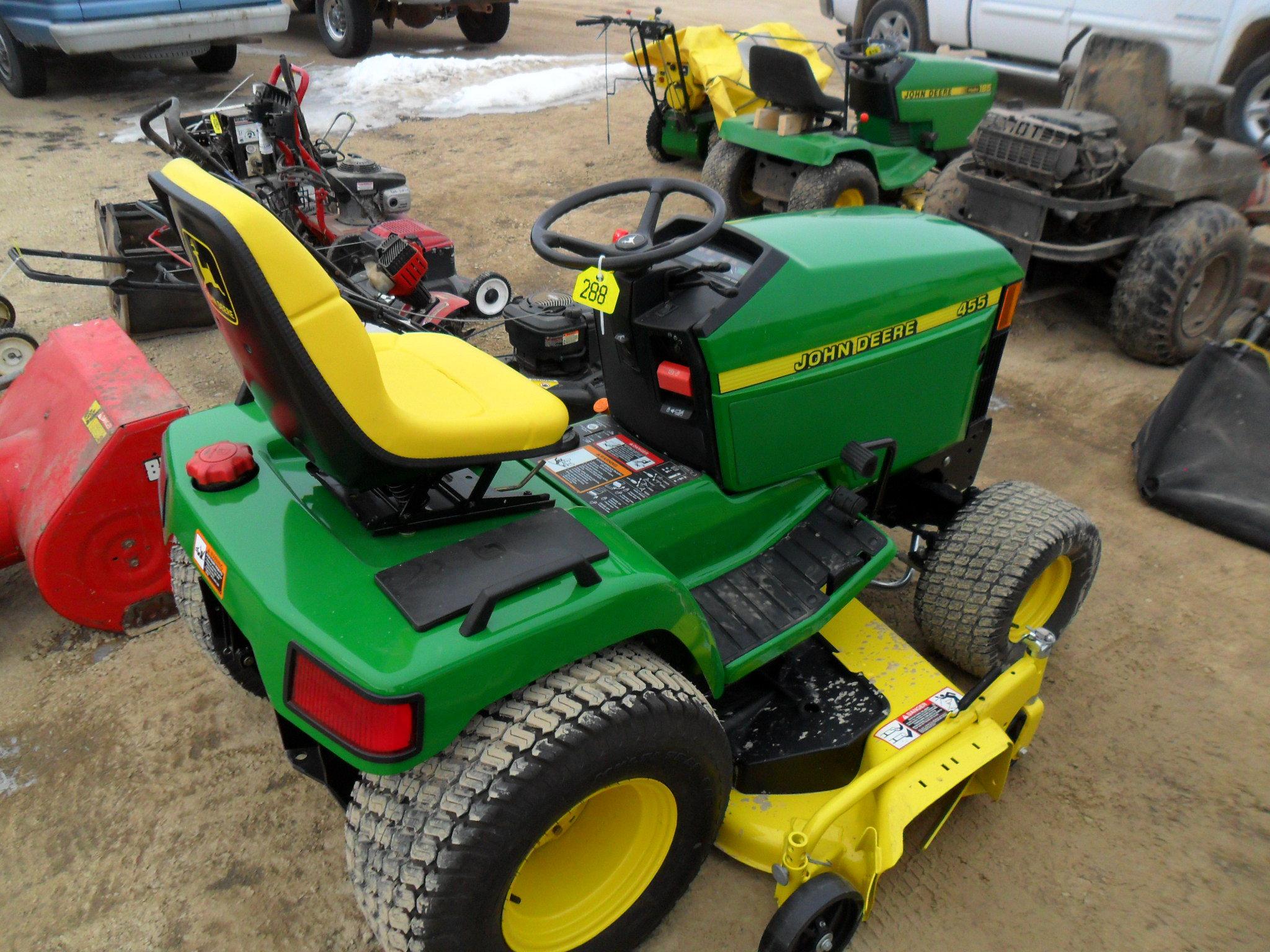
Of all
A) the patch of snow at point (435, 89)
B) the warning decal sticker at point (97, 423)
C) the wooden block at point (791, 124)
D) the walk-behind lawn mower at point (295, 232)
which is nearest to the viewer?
the warning decal sticker at point (97, 423)

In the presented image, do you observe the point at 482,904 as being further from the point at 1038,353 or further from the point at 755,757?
the point at 1038,353

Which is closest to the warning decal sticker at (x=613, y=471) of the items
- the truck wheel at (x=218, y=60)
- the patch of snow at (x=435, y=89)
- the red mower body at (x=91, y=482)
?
the red mower body at (x=91, y=482)

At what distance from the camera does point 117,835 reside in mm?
2363

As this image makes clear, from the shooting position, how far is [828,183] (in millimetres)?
5797

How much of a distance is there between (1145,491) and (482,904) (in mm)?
3227

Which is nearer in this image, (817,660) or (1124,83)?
(817,660)

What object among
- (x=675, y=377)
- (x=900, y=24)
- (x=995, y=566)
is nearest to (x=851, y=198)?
(x=900, y=24)

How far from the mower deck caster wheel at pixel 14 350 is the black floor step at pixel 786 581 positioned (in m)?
3.49

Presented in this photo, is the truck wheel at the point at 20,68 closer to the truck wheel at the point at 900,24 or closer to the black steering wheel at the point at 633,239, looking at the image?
the truck wheel at the point at 900,24

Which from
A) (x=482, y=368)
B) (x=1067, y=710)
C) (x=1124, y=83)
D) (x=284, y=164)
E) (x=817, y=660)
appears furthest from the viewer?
(x=284, y=164)

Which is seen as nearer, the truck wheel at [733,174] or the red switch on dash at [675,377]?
the red switch on dash at [675,377]

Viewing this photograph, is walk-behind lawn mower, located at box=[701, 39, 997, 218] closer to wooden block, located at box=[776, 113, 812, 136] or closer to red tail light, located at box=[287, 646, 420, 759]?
wooden block, located at box=[776, 113, 812, 136]

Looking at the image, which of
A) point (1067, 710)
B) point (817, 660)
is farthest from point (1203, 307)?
point (817, 660)

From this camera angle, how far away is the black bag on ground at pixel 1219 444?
3531 millimetres
